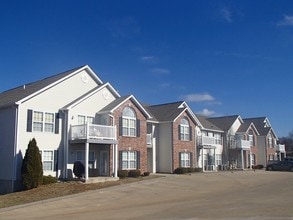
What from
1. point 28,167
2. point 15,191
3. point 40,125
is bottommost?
point 15,191

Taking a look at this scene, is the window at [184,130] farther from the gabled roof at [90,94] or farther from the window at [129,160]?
the gabled roof at [90,94]

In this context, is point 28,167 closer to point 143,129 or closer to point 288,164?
point 143,129

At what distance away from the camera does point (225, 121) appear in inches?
2288

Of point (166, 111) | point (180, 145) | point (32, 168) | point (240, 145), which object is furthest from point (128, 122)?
point (240, 145)

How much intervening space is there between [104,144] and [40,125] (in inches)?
234

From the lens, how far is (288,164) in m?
50.6

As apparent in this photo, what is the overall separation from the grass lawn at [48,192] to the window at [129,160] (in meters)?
5.46

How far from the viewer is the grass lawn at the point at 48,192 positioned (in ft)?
73.0

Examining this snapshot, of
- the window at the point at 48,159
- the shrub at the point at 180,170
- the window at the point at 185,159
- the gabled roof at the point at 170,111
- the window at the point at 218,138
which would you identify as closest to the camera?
the window at the point at 48,159

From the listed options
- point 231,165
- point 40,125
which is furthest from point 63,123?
point 231,165

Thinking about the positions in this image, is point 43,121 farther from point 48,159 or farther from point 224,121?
point 224,121

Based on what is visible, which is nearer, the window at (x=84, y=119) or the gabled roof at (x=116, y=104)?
the window at (x=84, y=119)

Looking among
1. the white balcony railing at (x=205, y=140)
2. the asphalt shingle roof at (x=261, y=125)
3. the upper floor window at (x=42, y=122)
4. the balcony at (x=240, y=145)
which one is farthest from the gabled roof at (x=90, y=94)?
the asphalt shingle roof at (x=261, y=125)

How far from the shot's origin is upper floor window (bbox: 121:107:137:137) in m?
33.7
